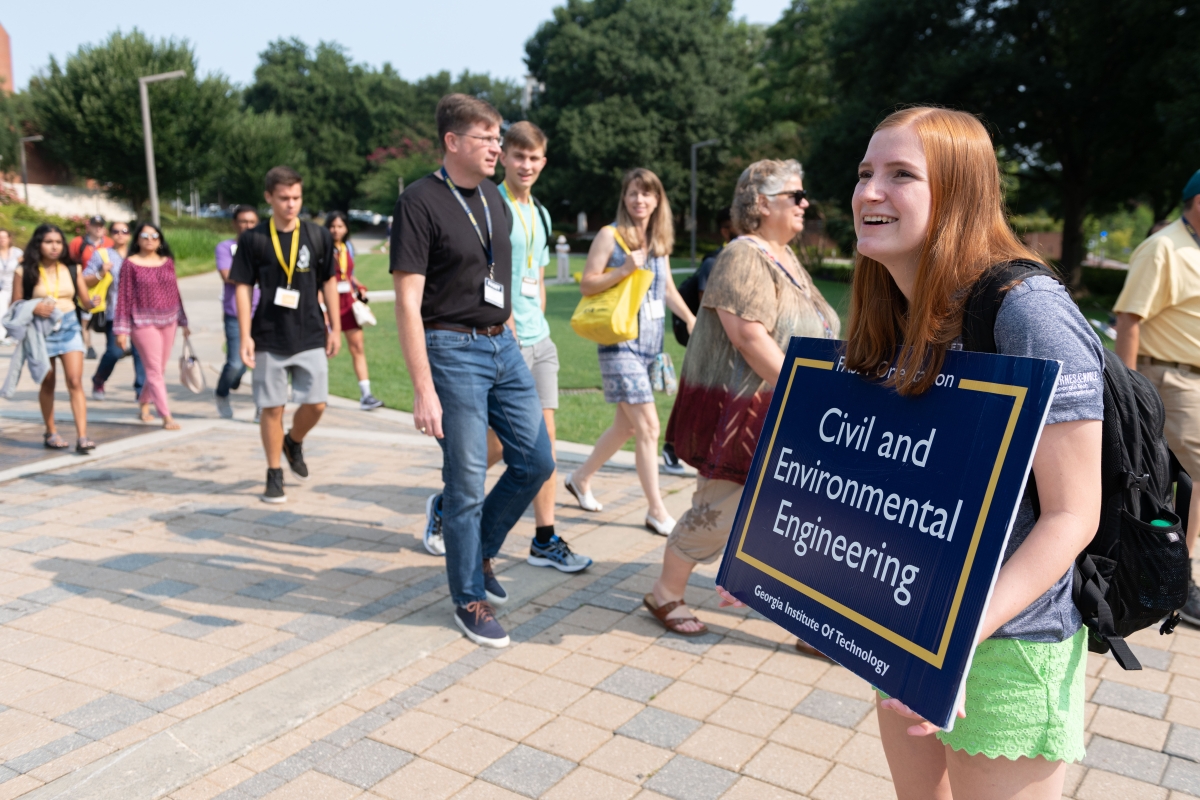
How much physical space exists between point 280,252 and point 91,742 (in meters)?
3.76

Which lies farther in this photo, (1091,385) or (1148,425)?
(1148,425)

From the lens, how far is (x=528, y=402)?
408 centimetres

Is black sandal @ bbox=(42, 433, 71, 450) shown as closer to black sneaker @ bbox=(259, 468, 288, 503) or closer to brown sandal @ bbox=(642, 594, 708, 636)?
black sneaker @ bbox=(259, 468, 288, 503)

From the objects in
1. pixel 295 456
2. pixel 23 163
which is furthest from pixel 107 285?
pixel 23 163

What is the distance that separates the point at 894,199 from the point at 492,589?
3.02m

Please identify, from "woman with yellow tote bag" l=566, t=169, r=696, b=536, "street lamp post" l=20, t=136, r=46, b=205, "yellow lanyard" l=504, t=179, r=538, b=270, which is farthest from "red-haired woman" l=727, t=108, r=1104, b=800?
"street lamp post" l=20, t=136, r=46, b=205

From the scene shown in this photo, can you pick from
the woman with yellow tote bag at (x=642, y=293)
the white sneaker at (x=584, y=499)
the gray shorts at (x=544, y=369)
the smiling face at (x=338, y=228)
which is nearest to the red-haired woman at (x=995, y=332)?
the gray shorts at (x=544, y=369)

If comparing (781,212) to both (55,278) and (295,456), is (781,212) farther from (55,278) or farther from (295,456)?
(55,278)

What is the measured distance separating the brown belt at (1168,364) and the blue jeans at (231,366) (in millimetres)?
7059

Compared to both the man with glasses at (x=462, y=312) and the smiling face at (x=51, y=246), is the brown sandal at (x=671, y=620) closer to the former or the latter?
the man with glasses at (x=462, y=312)

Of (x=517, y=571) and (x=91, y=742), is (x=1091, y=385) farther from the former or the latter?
(x=517, y=571)

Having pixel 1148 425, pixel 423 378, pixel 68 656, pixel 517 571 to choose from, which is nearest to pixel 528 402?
pixel 423 378

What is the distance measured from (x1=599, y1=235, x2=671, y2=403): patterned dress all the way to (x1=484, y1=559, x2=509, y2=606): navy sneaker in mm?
1275

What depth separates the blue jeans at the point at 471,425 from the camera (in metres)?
3.79
